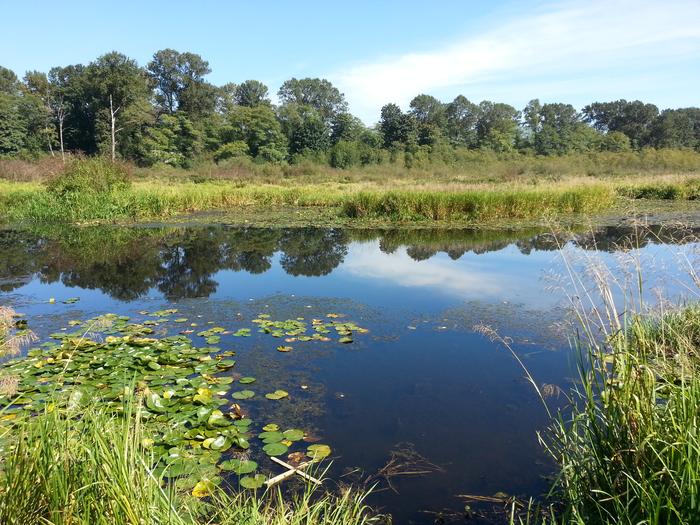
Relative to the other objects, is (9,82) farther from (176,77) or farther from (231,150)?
(231,150)

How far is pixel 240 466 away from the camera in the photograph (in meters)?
3.26

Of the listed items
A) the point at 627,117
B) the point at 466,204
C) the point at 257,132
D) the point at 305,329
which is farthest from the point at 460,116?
the point at 305,329

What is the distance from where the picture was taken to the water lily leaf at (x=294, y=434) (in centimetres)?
368

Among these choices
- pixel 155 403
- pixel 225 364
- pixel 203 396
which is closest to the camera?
pixel 155 403

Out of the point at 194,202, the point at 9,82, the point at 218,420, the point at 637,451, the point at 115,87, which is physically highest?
the point at 9,82

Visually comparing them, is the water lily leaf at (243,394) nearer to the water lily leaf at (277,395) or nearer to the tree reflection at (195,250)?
the water lily leaf at (277,395)

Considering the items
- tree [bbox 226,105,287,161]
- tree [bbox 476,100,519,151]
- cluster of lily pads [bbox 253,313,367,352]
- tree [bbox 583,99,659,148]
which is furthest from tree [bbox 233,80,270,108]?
cluster of lily pads [bbox 253,313,367,352]

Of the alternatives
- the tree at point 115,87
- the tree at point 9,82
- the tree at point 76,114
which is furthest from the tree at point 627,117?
the tree at point 9,82

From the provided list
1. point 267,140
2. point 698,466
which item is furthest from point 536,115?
point 698,466

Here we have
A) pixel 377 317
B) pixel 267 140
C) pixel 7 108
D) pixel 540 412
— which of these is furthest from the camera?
pixel 267 140

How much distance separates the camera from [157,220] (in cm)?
1709

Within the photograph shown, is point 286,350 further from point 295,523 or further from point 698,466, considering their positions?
point 698,466

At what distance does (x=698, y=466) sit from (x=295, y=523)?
5.49 feet

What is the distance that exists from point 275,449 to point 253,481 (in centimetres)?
39
